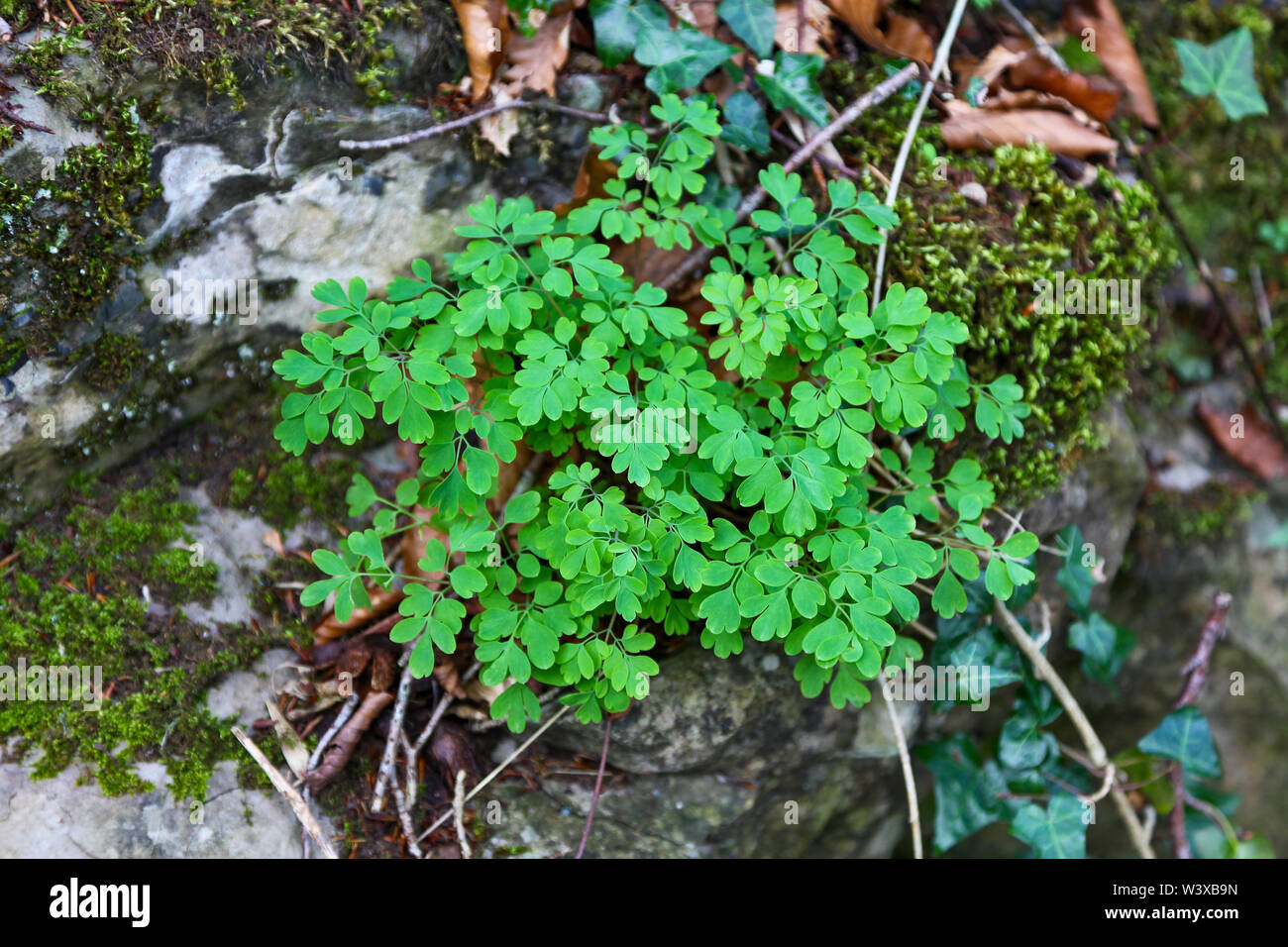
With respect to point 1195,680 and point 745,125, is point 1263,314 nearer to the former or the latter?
point 1195,680

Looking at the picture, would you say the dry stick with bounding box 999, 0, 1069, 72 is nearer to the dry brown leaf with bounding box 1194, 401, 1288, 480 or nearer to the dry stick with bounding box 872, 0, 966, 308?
the dry stick with bounding box 872, 0, 966, 308

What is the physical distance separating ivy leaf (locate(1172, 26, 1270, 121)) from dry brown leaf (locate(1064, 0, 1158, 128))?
249 millimetres

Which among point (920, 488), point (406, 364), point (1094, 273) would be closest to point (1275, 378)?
point (1094, 273)

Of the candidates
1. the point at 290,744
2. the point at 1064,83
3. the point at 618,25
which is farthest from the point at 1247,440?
the point at 290,744

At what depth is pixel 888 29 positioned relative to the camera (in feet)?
11.1

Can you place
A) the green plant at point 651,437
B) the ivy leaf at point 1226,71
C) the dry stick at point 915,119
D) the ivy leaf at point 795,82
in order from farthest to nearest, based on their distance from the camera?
the ivy leaf at point 1226,71 → the ivy leaf at point 795,82 → the dry stick at point 915,119 → the green plant at point 651,437

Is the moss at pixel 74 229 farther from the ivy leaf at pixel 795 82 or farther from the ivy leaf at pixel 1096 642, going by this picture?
the ivy leaf at pixel 1096 642

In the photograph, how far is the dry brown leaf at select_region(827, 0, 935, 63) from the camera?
325cm

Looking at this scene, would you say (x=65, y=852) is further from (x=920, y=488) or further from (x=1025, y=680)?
(x=1025, y=680)

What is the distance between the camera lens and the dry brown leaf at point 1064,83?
11.0ft

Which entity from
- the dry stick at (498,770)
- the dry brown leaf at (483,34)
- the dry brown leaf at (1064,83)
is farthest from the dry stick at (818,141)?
the dry stick at (498,770)

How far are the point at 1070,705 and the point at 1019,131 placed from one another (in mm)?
2164

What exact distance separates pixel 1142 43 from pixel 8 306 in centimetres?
460

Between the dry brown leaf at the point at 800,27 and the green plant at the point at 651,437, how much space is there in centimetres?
71
